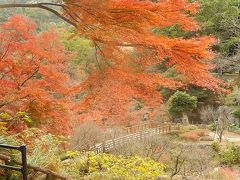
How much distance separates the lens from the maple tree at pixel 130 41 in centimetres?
772

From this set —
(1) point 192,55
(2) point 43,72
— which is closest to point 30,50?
(2) point 43,72

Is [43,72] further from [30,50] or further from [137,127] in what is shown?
[137,127]

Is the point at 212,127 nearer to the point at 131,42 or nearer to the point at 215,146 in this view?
the point at 215,146

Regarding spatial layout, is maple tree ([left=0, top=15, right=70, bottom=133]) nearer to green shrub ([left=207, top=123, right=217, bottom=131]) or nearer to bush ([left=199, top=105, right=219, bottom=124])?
green shrub ([left=207, top=123, right=217, bottom=131])

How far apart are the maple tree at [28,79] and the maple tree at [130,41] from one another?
1190mm

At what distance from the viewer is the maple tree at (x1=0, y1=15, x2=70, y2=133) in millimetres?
9305

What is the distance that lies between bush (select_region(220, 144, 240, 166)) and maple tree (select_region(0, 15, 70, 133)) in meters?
10.2

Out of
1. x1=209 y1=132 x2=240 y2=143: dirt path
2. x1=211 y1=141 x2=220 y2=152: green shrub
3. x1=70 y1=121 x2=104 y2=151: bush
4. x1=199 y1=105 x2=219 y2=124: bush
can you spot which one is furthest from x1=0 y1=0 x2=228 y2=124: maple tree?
x1=199 y1=105 x2=219 y2=124: bush

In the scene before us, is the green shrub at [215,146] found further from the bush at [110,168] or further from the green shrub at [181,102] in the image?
the bush at [110,168]

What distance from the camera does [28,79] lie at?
1115 cm

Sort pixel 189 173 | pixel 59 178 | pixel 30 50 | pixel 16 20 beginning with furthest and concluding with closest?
pixel 189 173 < pixel 16 20 < pixel 30 50 < pixel 59 178

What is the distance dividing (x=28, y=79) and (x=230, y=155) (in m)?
11.8

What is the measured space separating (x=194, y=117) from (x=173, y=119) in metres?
2.59

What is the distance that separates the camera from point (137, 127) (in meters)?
23.0
